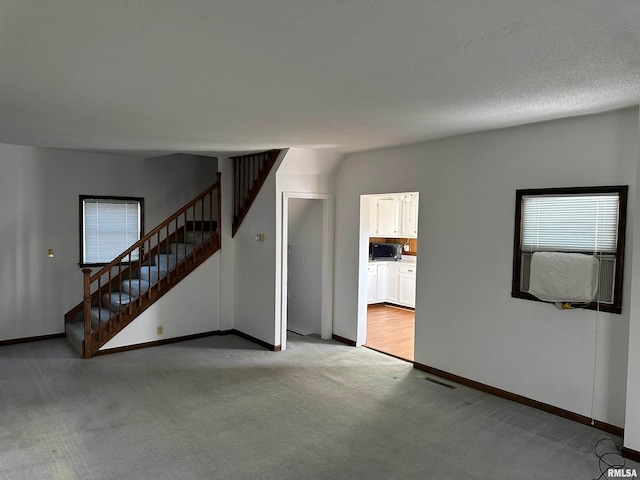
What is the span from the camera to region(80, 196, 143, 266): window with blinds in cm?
627

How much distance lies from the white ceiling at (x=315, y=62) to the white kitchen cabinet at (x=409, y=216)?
4.27 metres

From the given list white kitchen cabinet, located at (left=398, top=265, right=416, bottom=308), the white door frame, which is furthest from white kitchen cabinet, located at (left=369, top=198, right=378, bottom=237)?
the white door frame

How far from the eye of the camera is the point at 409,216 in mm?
8430

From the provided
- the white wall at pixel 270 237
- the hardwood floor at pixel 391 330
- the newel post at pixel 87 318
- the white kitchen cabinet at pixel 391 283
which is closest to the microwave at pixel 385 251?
the white kitchen cabinet at pixel 391 283

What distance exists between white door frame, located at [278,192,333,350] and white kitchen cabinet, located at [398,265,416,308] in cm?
245

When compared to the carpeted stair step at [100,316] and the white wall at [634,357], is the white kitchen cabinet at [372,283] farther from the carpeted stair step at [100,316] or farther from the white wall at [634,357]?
the white wall at [634,357]

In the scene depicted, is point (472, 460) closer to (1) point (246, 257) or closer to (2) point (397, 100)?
(2) point (397, 100)

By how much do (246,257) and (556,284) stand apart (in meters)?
3.88

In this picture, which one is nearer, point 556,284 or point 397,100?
point 397,100

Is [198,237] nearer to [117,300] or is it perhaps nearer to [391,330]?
[117,300]

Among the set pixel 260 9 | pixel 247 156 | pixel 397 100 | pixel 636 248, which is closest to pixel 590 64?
pixel 397 100

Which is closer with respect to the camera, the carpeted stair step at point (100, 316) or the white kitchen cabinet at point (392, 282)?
the carpeted stair step at point (100, 316)

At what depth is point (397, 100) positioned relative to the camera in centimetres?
313

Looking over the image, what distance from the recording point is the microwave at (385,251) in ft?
28.1
